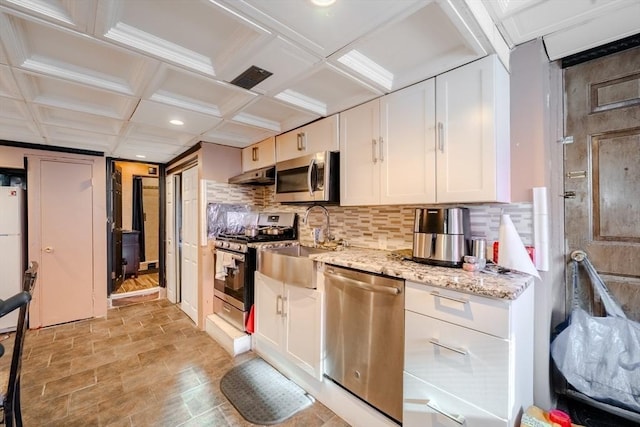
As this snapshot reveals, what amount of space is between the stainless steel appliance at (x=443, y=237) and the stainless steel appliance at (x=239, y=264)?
1493mm

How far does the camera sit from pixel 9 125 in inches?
100.0

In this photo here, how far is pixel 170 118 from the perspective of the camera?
238 centimetres

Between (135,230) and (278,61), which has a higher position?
(278,61)

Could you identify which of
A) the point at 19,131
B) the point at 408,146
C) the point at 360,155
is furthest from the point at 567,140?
the point at 19,131

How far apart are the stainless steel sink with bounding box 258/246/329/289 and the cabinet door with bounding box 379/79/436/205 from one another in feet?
2.33

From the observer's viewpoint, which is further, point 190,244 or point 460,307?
point 190,244

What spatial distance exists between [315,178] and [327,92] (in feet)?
2.18

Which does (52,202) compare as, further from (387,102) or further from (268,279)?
(387,102)

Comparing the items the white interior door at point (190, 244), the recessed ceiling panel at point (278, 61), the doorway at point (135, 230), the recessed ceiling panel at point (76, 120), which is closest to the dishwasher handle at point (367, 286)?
the recessed ceiling panel at point (278, 61)

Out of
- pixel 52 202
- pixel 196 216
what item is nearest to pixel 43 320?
pixel 52 202

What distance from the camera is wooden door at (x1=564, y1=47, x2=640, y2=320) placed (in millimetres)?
1519

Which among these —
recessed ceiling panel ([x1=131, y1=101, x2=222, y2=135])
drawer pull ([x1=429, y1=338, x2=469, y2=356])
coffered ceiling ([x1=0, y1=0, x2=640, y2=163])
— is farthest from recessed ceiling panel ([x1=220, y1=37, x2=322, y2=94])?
drawer pull ([x1=429, y1=338, x2=469, y2=356])

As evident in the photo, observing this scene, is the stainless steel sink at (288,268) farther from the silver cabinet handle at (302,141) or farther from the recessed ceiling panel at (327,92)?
the recessed ceiling panel at (327,92)

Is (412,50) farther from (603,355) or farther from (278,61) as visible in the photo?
(603,355)
